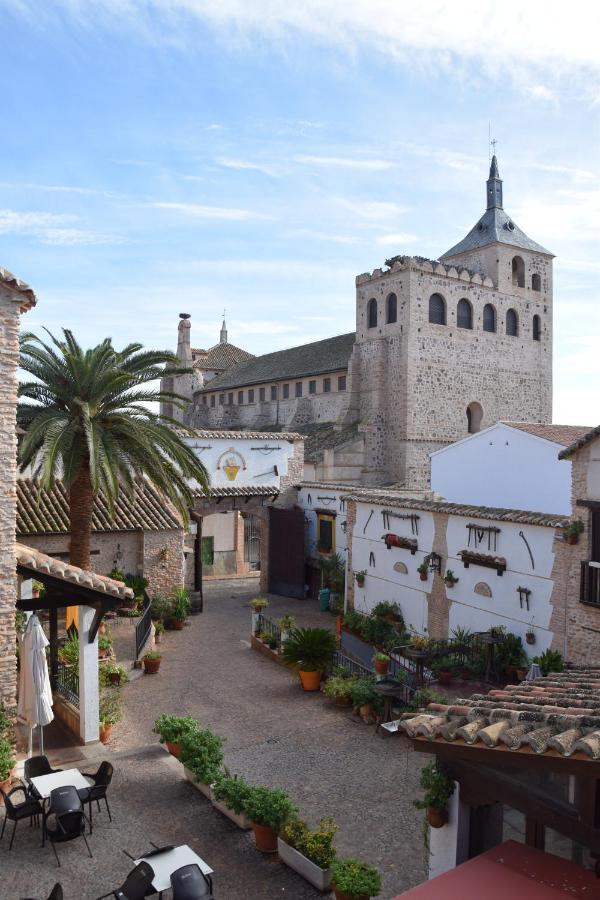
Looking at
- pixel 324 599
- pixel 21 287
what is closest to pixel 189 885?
pixel 21 287

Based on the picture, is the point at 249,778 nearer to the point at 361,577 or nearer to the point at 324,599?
the point at 361,577

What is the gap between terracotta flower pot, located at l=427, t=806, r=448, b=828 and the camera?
6375 mm

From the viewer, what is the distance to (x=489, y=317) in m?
40.1

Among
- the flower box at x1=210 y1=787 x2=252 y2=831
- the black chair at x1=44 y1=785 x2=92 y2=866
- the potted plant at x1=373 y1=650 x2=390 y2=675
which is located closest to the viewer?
the black chair at x1=44 y1=785 x2=92 y2=866

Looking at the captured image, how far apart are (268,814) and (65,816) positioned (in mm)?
2493

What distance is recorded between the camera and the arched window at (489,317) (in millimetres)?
39812

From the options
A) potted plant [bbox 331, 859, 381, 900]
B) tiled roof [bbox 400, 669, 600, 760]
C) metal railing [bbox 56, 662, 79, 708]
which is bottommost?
potted plant [bbox 331, 859, 381, 900]

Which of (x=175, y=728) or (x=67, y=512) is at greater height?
(x=67, y=512)

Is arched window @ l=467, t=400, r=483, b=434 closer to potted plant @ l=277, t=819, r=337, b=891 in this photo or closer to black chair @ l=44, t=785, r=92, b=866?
potted plant @ l=277, t=819, r=337, b=891

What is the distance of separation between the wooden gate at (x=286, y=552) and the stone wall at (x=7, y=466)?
51.5ft

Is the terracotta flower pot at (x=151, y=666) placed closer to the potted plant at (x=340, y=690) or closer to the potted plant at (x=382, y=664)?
the potted plant at (x=340, y=690)

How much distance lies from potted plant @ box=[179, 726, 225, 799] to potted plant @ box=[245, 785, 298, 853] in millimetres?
1275

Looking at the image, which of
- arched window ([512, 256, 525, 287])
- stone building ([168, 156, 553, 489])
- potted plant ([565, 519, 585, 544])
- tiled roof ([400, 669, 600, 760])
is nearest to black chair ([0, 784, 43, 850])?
tiled roof ([400, 669, 600, 760])

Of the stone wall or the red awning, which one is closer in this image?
the red awning
